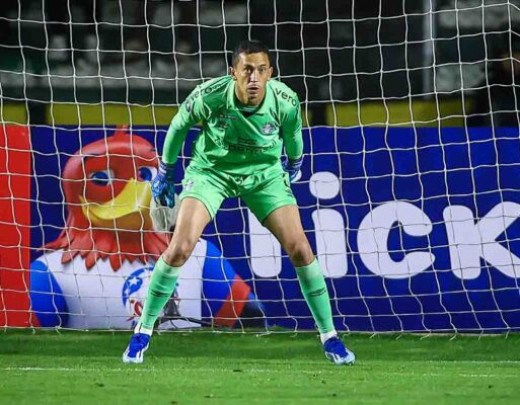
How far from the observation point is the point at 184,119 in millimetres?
8430

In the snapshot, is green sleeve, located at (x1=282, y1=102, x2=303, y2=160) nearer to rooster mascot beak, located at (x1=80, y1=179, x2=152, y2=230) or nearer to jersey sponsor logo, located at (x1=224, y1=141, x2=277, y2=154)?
jersey sponsor logo, located at (x1=224, y1=141, x2=277, y2=154)

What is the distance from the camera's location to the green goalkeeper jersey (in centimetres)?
840

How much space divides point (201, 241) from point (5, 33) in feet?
8.01

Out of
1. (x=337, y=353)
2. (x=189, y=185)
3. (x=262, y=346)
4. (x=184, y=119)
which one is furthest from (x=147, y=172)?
(x=337, y=353)

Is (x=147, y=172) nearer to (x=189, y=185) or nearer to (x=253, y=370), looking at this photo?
(x=189, y=185)

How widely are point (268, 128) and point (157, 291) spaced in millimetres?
1142

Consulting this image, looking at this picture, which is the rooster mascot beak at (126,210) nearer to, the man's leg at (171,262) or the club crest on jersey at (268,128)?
the man's leg at (171,262)

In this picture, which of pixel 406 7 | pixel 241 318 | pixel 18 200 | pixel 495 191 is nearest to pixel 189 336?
pixel 241 318

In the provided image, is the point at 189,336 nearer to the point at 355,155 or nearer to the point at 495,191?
the point at 355,155

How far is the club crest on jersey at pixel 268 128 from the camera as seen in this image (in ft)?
27.7

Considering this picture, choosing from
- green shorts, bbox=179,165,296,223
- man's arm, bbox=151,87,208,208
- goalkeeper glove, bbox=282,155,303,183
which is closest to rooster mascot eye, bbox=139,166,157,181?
goalkeeper glove, bbox=282,155,303,183

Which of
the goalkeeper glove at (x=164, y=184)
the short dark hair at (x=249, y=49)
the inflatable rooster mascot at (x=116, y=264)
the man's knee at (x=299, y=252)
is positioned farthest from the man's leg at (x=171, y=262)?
the inflatable rooster mascot at (x=116, y=264)

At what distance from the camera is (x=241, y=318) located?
10.8 metres

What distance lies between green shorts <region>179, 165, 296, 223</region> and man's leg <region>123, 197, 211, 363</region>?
2.9 inches
